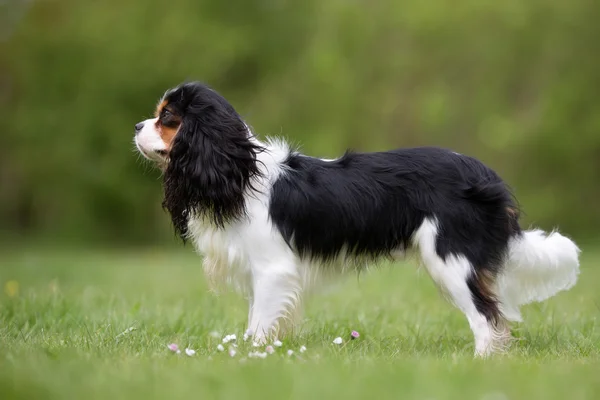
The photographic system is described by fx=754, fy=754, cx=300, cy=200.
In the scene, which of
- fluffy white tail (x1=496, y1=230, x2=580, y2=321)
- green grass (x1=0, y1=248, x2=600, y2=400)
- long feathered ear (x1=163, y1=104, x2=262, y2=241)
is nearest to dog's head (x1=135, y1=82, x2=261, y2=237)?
long feathered ear (x1=163, y1=104, x2=262, y2=241)

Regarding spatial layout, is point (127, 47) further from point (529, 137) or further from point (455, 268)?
point (455, 268)

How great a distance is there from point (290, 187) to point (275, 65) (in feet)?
59.6

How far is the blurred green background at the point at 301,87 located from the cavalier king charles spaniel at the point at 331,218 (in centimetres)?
1411

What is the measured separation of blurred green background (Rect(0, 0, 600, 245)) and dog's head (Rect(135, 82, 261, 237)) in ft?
Result: 46.3

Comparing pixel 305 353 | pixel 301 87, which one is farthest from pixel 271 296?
pixel 301 87

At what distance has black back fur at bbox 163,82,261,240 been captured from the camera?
15.4ft

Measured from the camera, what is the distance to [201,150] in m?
4.71

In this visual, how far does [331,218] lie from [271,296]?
0.62 meters

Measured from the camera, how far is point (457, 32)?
19219 millimetres

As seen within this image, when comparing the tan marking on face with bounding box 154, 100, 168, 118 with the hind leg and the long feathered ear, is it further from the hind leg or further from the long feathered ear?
the hind leg

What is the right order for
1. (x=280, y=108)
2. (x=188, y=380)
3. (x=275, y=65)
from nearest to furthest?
(x=188, y=380)
(x=280, y=108)
(x=275, y=65)

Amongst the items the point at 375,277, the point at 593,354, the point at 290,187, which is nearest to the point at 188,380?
the point at 290,187

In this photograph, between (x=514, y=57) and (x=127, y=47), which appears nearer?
(x=514, y=57)

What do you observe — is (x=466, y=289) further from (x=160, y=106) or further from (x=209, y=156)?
(x=160, y=106)
